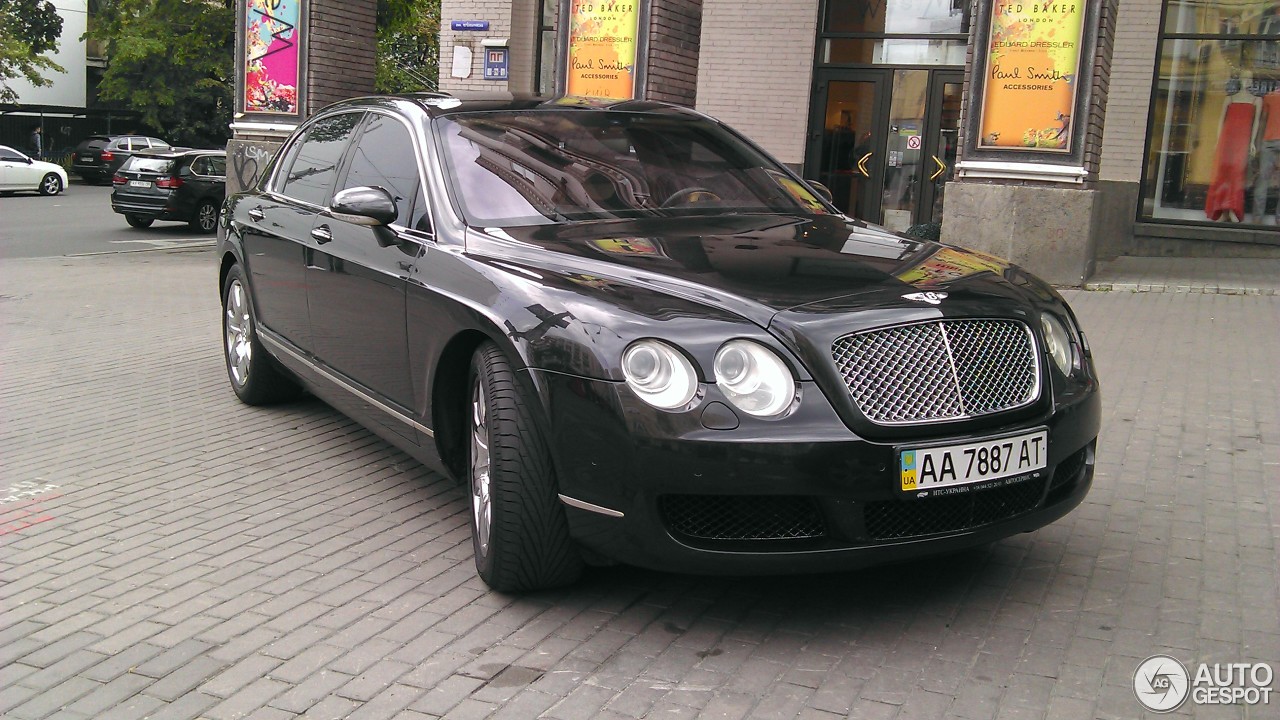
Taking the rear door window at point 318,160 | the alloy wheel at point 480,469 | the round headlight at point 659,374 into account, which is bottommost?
the alloy wheel at point 480,469

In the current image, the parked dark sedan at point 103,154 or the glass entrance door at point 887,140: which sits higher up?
the glass entrance door at point 887,140

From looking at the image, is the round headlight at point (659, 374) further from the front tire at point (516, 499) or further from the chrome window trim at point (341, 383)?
the chrome window trim at point (341, 383)

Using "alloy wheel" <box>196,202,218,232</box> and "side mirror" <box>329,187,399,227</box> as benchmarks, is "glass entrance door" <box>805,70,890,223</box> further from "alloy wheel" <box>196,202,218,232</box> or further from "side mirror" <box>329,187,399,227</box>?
"side mirror" <box>329,187,399,227</box>

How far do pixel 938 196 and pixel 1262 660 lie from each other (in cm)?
1262

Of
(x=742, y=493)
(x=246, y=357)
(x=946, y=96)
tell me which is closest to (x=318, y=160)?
(x=246, y=357)

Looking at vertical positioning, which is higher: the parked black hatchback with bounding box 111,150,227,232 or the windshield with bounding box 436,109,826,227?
the windshield with bounding box 436,109,826,227

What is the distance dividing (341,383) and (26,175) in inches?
1219

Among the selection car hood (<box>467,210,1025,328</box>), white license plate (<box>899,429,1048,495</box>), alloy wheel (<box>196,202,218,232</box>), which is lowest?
alloy wheel (<box>196,202,218,232</box>)

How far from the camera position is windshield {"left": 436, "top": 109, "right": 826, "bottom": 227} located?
4520mm

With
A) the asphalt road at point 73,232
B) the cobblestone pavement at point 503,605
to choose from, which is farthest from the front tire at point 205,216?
the cobblestone pavement at point 503,605

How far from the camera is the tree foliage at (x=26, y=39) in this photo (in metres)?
41.4

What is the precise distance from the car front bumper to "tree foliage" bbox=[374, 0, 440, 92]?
3591mm

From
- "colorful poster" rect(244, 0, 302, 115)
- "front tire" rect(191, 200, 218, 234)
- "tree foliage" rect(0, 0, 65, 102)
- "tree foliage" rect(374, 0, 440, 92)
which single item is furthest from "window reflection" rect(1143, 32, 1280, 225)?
"tree foliage" rect(0, 0, 65, 102)

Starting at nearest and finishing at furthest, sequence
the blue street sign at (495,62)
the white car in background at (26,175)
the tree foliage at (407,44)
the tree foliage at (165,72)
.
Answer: the blue street sign at (495,62) → the tree foliage at (407,44) → the white car in background at (26,175) → the tree foliage at (165,72)
